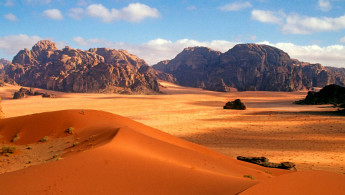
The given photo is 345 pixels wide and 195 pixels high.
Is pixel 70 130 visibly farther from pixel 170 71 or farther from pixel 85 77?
pixel 170 71

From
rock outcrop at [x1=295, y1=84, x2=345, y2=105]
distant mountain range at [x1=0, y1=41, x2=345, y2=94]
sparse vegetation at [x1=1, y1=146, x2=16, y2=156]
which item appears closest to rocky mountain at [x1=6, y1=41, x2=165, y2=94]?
distant mountain range at [x1=0, y1=41, x2=345, y2=94]

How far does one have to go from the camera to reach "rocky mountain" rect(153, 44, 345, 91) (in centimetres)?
10319

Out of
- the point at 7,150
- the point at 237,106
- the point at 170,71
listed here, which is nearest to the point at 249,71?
the point at 170,71

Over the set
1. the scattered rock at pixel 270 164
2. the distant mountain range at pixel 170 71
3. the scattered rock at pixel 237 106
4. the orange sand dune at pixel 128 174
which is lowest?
the scattered rock at pixel 270 164

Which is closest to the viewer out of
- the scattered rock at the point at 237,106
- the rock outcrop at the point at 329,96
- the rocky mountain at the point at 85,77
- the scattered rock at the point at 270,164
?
the scattered rock at the point at 270,164

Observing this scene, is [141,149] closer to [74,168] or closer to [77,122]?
[74,168]

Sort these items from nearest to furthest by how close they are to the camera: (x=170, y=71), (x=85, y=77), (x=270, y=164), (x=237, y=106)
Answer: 1. (x=270, y=164)
2. (x=237, y=106)
3. (x=85, y=77)
4. (x=170, y=71)

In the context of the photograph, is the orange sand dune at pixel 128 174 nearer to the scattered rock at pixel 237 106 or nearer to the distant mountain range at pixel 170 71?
the scattered rock at pixel 237 106

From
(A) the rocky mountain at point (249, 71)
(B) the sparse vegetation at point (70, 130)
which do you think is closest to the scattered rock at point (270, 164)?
(B) the sparse vegetation at point (70, 130)

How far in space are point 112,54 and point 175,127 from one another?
13714cm

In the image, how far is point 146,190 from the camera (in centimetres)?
462

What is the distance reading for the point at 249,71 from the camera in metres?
120

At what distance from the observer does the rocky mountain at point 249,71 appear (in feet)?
339

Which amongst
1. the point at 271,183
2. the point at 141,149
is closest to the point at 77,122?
the point at 141,149
